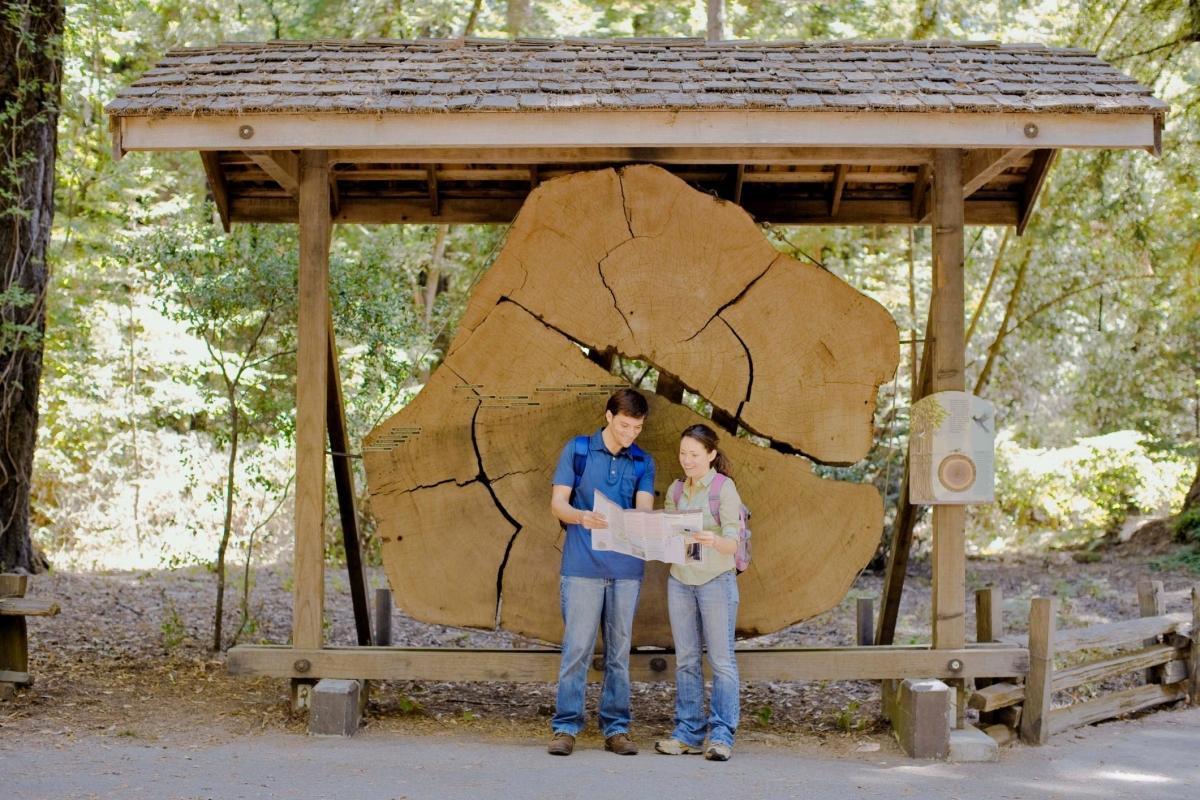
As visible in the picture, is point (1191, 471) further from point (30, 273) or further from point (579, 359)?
point (30, 273)

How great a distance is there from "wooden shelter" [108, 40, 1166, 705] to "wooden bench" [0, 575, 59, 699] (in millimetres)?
1420

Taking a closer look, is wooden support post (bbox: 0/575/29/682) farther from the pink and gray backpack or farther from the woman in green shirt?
the pink and gray backpack

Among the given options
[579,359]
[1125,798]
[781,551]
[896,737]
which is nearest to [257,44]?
[579,359]

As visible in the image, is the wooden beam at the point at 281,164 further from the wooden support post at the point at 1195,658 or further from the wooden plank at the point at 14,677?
the wooden support post at the point at 1195,658

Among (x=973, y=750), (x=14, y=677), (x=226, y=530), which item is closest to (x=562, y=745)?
(x=973, y=750)

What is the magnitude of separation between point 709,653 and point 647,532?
0.70 metres

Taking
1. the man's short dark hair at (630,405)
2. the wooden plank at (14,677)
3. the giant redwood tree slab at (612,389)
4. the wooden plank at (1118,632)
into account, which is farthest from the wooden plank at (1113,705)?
the wooden plank at (14,677)

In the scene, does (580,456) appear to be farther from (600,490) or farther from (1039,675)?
(1039,675)

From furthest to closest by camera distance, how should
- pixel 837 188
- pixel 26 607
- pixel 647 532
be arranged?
pixel 837 188
pixel 26 607
pixel 647 532

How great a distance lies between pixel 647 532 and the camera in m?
5.55

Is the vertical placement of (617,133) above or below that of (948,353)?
above

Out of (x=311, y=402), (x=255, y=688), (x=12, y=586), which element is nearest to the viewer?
(x=311, y=402)

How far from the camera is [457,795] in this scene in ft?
16.3

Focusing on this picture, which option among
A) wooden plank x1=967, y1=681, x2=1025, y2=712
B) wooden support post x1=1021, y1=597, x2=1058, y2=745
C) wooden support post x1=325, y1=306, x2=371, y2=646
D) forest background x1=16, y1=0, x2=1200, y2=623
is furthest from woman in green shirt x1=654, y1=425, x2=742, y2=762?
forest background x1=16, y1=0, x2=1200, y2=623
